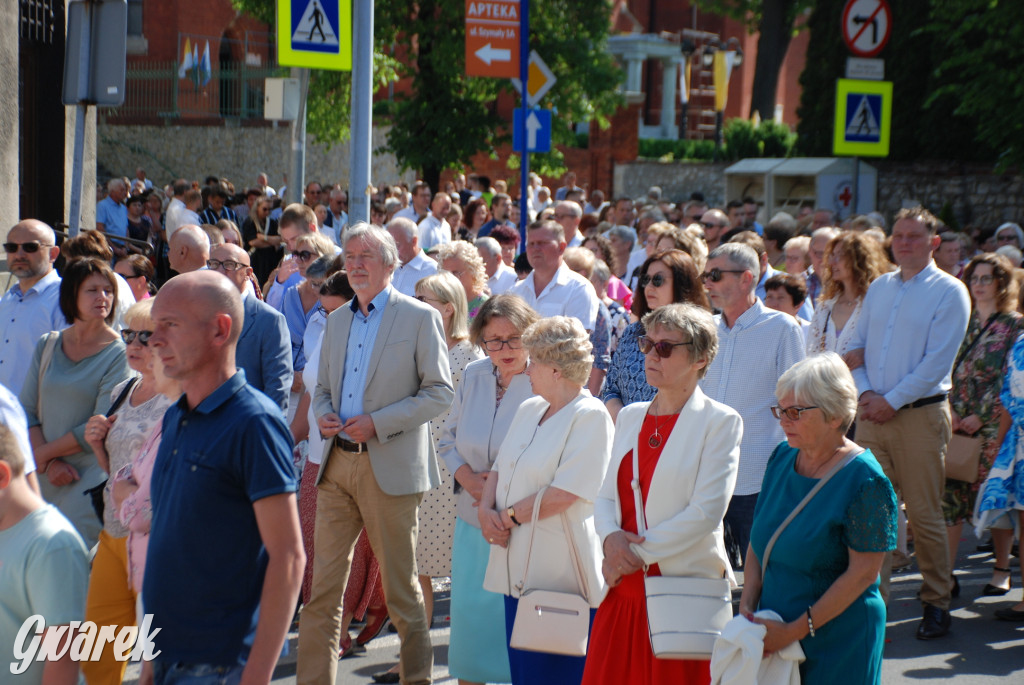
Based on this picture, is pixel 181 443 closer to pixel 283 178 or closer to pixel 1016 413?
pixel 1016 413

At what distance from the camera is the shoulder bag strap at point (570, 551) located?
15.8 ft

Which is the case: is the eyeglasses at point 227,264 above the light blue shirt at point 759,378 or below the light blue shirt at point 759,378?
above

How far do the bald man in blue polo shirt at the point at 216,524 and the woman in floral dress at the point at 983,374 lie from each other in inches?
233

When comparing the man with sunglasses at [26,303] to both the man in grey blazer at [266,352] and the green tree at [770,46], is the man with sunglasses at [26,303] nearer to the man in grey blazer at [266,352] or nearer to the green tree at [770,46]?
Result: the man in grey blazer at [266,352]

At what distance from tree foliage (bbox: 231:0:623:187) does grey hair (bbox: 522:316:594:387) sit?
2062 cm

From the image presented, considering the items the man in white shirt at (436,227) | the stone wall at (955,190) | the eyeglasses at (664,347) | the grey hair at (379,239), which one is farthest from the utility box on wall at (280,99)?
the eyeglasses at (664,347)

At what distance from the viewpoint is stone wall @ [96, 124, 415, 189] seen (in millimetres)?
33938

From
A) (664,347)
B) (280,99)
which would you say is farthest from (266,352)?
(280,99)

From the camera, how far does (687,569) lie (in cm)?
439

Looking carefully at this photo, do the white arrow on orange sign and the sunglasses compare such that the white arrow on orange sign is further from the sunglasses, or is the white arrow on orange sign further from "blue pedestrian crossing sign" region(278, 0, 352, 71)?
the sunglasses

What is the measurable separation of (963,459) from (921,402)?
1241mm

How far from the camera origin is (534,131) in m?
13.9

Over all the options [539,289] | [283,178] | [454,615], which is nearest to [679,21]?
[283,178]

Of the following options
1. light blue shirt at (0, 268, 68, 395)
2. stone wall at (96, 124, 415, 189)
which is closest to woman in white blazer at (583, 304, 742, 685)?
light blue shirt at (0, 268, 68, 395)
